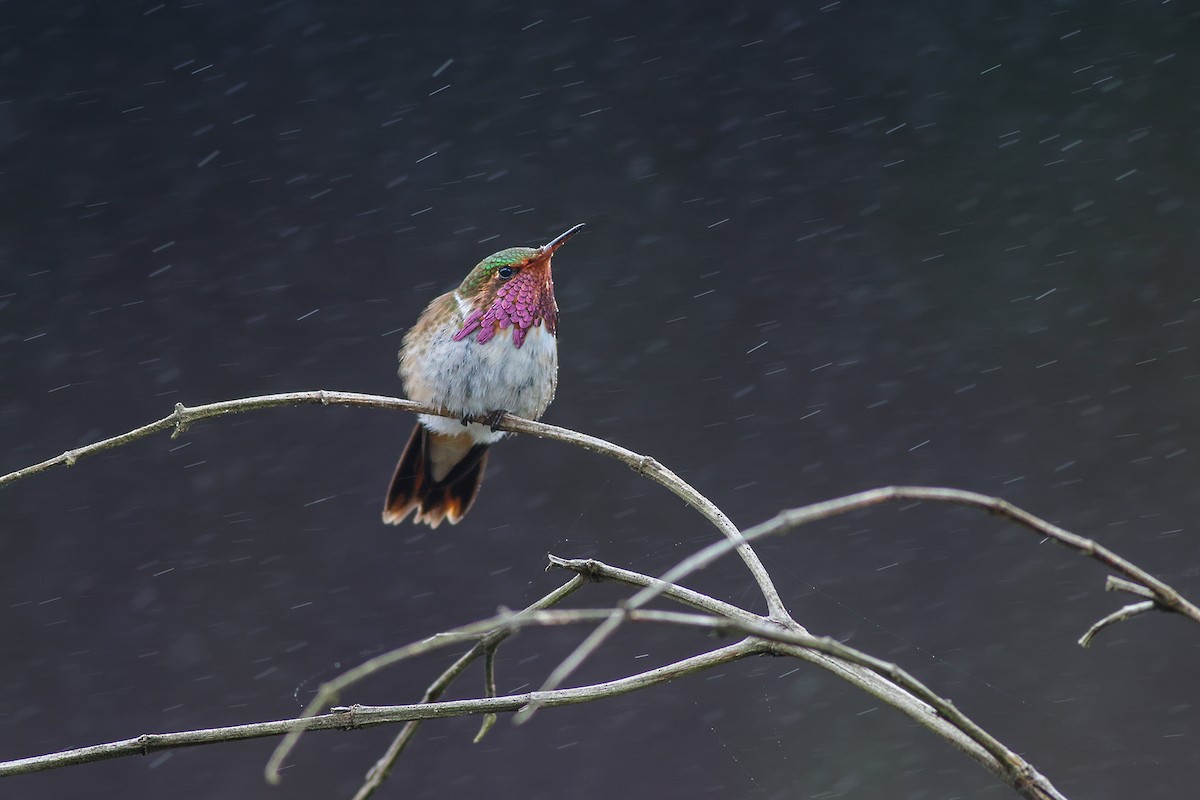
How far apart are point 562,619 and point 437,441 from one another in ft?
3.08

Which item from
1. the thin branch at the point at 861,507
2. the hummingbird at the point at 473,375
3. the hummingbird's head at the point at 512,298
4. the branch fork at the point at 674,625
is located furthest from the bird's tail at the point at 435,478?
the thin branch at the point at 861,507

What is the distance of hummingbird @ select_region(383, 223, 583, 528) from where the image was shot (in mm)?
1136

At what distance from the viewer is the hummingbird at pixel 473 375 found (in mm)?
1136

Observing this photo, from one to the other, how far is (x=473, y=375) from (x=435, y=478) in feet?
0.47

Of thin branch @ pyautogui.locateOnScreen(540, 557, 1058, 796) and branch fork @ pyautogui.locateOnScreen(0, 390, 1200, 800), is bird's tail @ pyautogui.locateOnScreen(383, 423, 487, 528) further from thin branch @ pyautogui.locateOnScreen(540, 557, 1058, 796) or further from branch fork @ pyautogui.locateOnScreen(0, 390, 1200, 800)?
thin branch @ pyautogui.locateOnScreen(540, 557, 1058, 796)

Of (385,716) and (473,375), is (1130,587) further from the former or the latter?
(473,375)

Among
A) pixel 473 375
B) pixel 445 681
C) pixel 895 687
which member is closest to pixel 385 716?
pixel 445 681

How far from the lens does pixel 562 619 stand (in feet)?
0.96

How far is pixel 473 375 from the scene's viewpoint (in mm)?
1130

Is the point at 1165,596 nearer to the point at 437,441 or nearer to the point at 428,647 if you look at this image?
the point at 428,647

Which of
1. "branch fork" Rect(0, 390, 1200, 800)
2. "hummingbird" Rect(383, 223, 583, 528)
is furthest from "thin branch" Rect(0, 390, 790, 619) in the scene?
"hummingbird" Rect(383, 223, 583, 528)

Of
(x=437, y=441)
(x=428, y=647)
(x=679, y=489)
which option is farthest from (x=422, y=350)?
(x=428, y=647)

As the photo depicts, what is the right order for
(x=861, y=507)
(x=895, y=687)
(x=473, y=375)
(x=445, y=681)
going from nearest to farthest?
(x=861, y=507) → (x=895, y=687) → (x=445, y=681) → (x=473, y=375)

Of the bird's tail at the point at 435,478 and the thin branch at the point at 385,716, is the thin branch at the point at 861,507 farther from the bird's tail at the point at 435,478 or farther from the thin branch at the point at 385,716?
the bird's tail at the point at 435,478
